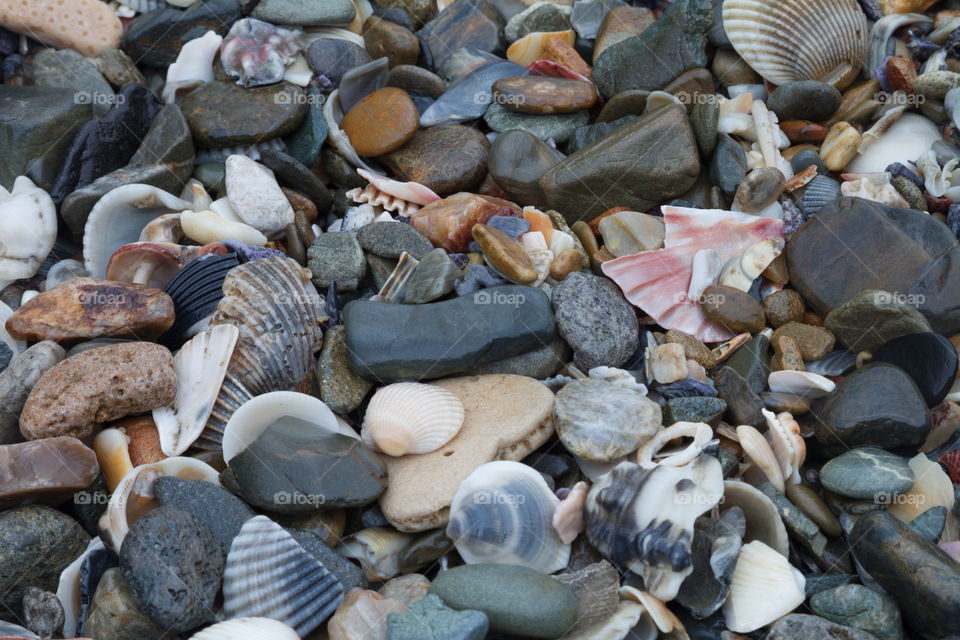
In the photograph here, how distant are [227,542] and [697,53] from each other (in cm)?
367

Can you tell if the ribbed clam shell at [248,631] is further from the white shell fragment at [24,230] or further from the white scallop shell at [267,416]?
the white shell fragment at [24,230]

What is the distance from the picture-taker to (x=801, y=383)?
132 inches

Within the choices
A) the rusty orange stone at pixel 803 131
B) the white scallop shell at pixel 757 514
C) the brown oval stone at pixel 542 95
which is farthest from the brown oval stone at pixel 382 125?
the white scallop shell at pixel 757 514

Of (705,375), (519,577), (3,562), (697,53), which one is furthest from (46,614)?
(697,53)

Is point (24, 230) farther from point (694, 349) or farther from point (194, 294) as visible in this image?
point (694, 349)

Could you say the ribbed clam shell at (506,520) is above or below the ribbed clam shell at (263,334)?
below

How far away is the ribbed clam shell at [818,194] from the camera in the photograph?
3992 millimetres

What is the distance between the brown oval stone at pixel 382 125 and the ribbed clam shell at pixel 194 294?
121cm

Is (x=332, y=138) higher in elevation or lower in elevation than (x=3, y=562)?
higher

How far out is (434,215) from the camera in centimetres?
390

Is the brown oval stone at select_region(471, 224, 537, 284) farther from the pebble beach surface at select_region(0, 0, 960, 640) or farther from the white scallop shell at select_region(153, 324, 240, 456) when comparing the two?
the white scallop shell at select_region(153, 324, 240, 456)

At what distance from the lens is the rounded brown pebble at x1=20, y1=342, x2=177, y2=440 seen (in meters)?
2.96

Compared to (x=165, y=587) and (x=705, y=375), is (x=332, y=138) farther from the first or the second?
(x=165, y=587)

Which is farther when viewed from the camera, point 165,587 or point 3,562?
point 3,562
